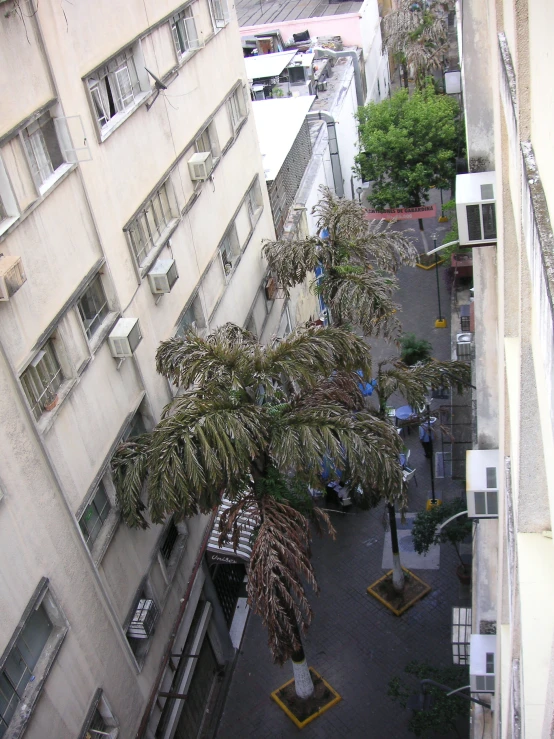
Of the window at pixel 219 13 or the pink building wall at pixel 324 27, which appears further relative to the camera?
the pink building wall at pixel 324 27

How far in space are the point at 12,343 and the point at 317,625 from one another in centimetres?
1207

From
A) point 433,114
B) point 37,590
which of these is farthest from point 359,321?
point 433,114

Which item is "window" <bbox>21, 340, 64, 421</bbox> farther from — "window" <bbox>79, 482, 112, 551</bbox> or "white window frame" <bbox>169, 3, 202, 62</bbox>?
"white window frame" <bbox>169, 3, 202, 62</bbox>

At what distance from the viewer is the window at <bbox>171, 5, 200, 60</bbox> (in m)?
18.0

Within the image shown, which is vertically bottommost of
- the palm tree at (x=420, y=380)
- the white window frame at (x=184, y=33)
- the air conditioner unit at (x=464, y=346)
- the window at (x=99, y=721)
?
the air conditioner unit at (x=464, y=346)

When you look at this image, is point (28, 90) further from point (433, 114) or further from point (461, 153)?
point (461, 153)

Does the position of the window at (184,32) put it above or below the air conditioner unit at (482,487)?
above

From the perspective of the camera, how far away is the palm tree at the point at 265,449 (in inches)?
503

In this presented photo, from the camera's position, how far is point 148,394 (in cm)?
1592

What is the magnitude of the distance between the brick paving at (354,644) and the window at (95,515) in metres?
6.95

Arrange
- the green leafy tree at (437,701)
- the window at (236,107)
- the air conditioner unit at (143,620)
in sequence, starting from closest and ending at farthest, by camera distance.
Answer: the green leafy tree at (437,701) < the air conditioner unit at (143,620) < the window at (236,107)

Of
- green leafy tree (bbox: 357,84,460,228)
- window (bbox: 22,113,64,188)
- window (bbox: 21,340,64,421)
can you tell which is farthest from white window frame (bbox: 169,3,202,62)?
green leafy tree (bbox: 357,84,460,228)

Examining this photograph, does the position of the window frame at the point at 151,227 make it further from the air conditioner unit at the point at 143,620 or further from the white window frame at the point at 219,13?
the air conditioner unit at the point at 143,620

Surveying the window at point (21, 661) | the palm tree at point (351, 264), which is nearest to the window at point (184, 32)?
the palm tree at point (351, 264)
